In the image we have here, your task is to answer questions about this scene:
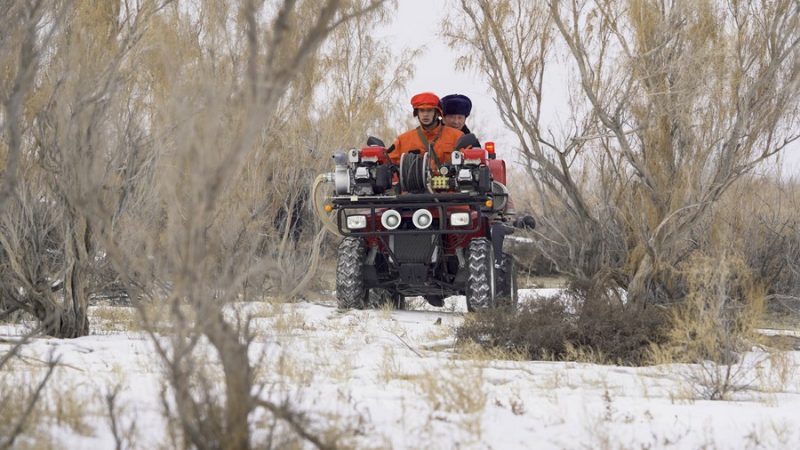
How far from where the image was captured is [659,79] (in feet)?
31.1

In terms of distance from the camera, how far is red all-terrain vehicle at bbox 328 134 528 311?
961 centimetres

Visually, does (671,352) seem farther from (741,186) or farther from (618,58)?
(741,186)

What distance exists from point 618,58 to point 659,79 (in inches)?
20.5

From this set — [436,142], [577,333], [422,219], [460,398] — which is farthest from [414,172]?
[460,398]

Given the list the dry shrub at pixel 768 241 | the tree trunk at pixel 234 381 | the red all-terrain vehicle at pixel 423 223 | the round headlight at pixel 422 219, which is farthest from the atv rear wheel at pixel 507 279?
the tree trunk at pixel 234 381

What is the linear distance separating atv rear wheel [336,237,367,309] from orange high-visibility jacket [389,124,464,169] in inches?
42.6

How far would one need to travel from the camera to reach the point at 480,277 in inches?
379

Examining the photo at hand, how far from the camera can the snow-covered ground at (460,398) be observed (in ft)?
14.6

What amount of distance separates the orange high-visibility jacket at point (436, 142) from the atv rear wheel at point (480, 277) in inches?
42.9

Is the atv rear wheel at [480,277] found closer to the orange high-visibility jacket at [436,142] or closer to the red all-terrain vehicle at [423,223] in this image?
the red all-terrain vehicle at [423,223]

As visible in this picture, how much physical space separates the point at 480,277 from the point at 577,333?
1972 millimetres

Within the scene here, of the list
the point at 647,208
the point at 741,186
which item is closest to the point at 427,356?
the point at 647,208

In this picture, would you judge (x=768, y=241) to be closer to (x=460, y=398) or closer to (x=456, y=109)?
(x=456, y=109)

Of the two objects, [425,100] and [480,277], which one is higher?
[425,100]
